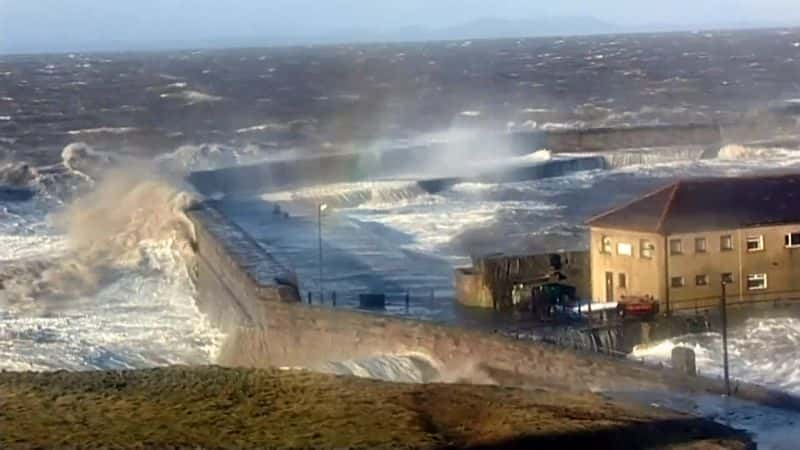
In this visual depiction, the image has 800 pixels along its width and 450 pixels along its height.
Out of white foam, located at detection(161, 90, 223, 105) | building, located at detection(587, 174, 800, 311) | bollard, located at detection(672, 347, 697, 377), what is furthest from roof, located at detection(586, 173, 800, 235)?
white foam, located at detection(161, 90, 223, 105)

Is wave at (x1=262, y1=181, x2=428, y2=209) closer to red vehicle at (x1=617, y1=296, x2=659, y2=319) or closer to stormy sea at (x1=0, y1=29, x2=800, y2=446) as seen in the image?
stormy sea at (x1=0, y1=29, x2=800, y2=446)

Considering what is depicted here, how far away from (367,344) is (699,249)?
493 centimetres

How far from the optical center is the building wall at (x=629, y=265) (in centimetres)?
2197

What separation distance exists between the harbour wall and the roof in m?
4.33

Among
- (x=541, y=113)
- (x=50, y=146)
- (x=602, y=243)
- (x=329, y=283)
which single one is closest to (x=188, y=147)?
(x=50, y=146)

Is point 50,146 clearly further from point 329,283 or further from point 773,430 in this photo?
point 773,430

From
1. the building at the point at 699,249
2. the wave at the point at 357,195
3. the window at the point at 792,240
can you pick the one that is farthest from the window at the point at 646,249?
the wave at the point at 357,195

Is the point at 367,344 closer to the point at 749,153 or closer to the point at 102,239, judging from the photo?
the point at 102,239

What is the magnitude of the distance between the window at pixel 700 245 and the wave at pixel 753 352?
1.64 metres

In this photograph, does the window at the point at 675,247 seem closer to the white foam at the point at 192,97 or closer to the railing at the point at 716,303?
the railing at the point at 716,303

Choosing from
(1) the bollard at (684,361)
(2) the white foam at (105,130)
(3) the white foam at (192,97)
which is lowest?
(3) the white foam at (192,97)

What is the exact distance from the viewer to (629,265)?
22.7m

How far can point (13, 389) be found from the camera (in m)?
14.8

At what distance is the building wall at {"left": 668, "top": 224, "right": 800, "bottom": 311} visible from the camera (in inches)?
862
